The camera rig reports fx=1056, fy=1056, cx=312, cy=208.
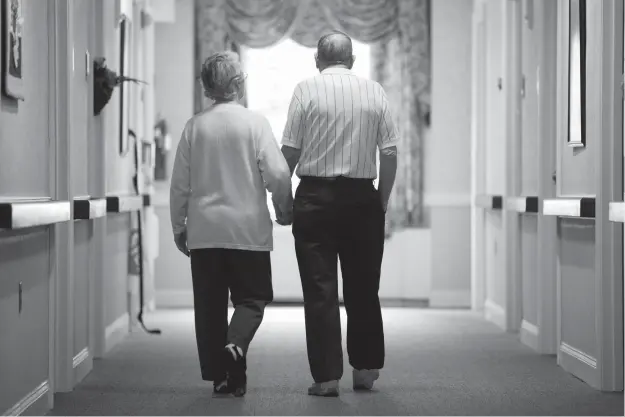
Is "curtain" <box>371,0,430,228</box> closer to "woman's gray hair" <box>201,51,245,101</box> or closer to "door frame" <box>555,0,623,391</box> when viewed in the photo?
"door frame" <box>555,0,623,391</box>

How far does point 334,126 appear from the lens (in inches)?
164

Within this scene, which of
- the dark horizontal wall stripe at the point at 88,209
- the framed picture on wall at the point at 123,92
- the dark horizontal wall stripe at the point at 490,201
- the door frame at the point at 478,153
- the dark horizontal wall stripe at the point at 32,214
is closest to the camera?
the dark horizontal wall stripe at the point at 32,214

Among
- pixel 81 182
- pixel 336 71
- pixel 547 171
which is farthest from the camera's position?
pixel 547 171

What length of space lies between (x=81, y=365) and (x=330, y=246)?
143cm

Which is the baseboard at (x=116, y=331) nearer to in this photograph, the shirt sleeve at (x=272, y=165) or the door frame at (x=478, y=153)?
the shirt sleeve at (x=272, y=165)

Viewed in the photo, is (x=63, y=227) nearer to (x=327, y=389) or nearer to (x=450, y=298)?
(x=327, y=389)

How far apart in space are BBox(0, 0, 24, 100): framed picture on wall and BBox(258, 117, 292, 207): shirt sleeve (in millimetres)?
966

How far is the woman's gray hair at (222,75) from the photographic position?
417cm

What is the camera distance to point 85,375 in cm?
491

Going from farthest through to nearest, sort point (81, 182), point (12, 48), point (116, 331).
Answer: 1. point (116, 331)
2. point (81, 182)
3. point (12, 48)

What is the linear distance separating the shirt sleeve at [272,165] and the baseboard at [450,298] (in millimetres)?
4446

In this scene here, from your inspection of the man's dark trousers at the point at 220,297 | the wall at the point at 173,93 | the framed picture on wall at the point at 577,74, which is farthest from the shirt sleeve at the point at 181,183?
the wall at the point at 173,93

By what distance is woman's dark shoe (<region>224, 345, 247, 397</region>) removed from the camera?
4.04m

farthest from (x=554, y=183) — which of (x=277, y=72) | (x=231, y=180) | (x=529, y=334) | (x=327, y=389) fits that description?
(x=277, y=72)
